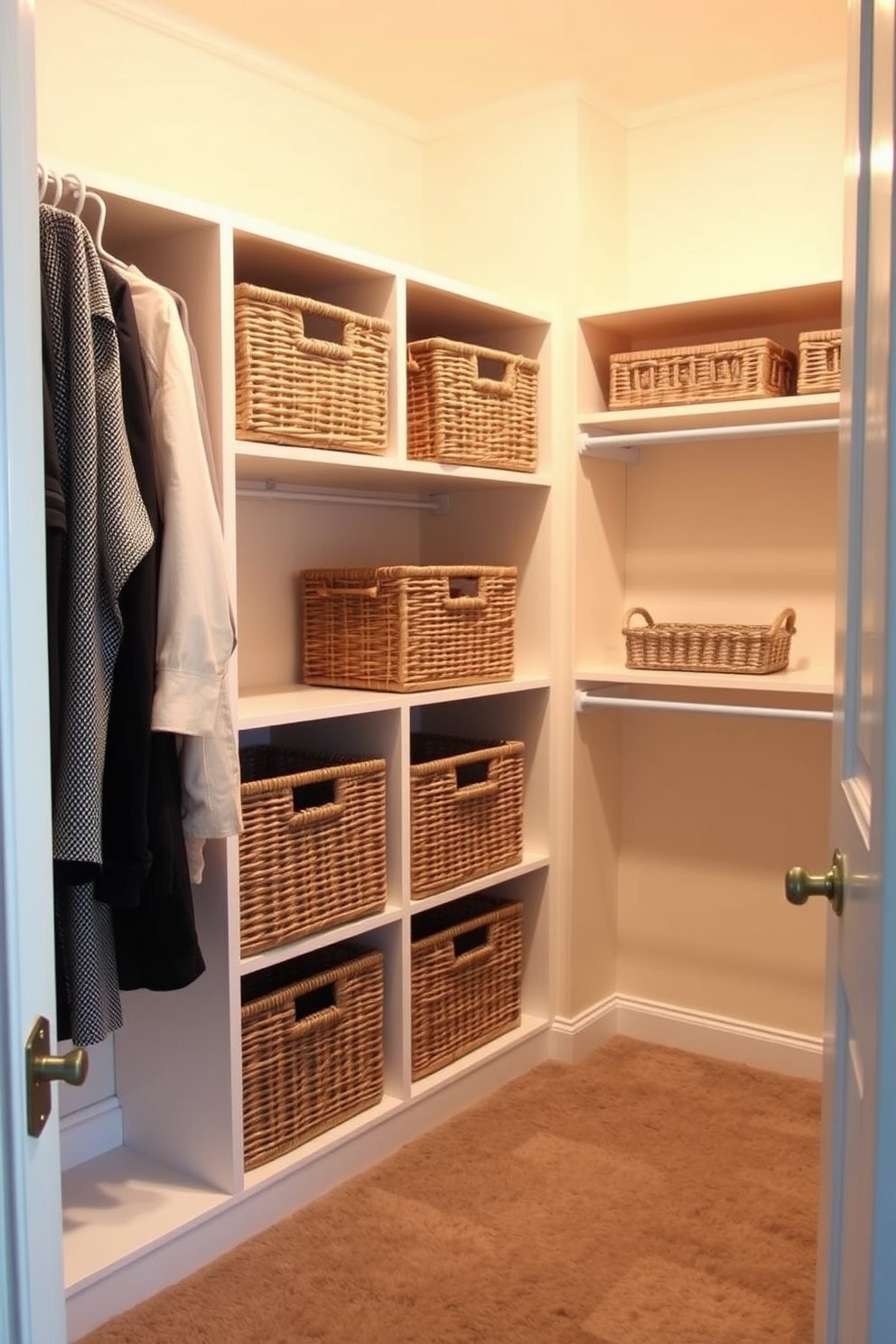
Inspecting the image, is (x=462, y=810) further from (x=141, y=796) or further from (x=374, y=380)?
(x=141, y=796)

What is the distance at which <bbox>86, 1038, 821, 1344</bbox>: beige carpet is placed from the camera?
1958 millimetres

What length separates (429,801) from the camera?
2.62 meters

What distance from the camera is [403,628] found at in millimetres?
2500

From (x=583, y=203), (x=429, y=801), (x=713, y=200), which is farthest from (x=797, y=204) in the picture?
(x=429, y=801)

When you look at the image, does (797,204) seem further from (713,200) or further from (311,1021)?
(311,1021)

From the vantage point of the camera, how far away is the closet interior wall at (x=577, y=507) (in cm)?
257

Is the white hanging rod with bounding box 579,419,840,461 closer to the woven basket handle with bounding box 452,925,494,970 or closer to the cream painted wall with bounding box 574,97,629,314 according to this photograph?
the cream painted wall with bounding box 574,97,629,314

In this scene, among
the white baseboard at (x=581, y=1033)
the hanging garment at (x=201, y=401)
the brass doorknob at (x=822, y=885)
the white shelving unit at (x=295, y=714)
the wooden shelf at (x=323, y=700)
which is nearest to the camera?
the brass doorknob at (x=822, y=885)

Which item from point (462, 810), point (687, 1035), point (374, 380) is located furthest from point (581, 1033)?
point (374, 380)

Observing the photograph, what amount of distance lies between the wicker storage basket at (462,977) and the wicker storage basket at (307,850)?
285 millimetres

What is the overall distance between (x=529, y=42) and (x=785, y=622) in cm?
142

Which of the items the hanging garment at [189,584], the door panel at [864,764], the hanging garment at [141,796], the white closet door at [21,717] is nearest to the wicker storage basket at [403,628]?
the hanging garment at [189,584]

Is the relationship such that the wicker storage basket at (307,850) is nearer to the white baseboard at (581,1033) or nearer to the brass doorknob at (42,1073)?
the white baseboard at (581,1033)

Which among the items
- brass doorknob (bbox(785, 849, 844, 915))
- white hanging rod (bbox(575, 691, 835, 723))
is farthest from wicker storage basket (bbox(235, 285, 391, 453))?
brass doorknob (bbox(785, 849, 844, 915))
